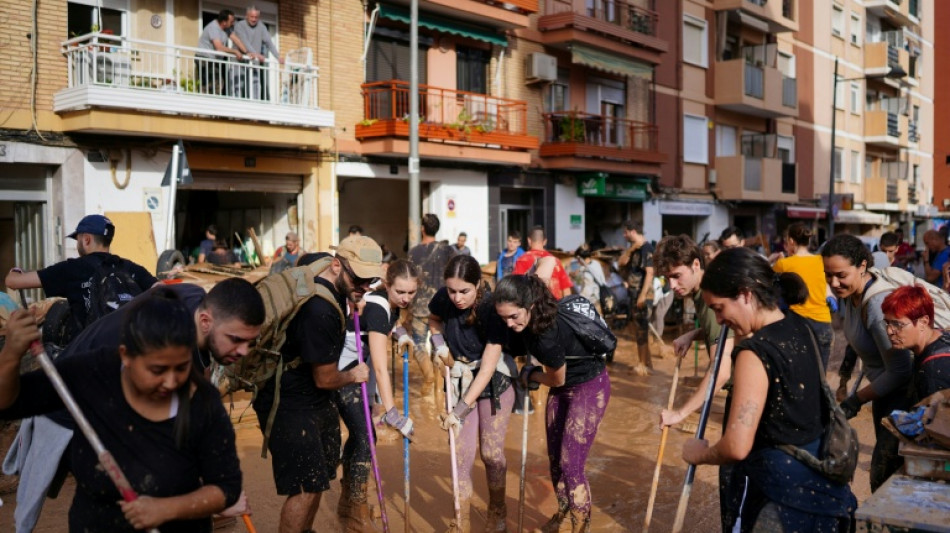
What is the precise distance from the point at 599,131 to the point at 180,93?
11.7 m

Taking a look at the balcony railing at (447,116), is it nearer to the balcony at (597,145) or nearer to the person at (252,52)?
the balcony at (597,145)

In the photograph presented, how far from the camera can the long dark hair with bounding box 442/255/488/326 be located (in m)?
4.96

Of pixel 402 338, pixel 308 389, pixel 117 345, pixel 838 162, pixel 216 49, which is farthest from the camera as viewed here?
pixel 838 162

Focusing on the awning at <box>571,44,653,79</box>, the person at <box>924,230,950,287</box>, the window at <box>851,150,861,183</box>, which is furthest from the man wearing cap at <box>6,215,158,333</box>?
the window at <box>851,150,861,183</box>

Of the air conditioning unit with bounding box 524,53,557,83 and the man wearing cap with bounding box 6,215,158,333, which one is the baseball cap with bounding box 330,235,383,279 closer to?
the man wearing cap with bounding box 6,215,158,333

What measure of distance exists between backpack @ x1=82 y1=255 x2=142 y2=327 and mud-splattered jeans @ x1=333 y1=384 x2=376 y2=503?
1.64 meters

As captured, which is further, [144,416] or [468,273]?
[468,273]

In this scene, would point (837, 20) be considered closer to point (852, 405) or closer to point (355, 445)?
point (852, 405)

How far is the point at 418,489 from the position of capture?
638 cm

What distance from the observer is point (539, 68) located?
1962 centimetres

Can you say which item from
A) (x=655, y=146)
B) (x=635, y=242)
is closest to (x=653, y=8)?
(x=655, y=146)

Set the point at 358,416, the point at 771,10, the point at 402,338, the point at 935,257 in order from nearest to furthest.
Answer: the point at 358,416
the point at 402,338
the point at 935,257
the point at 771,10

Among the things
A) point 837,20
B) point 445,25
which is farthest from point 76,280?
point 837,20

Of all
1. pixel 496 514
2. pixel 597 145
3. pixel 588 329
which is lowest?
pixel 496 514
